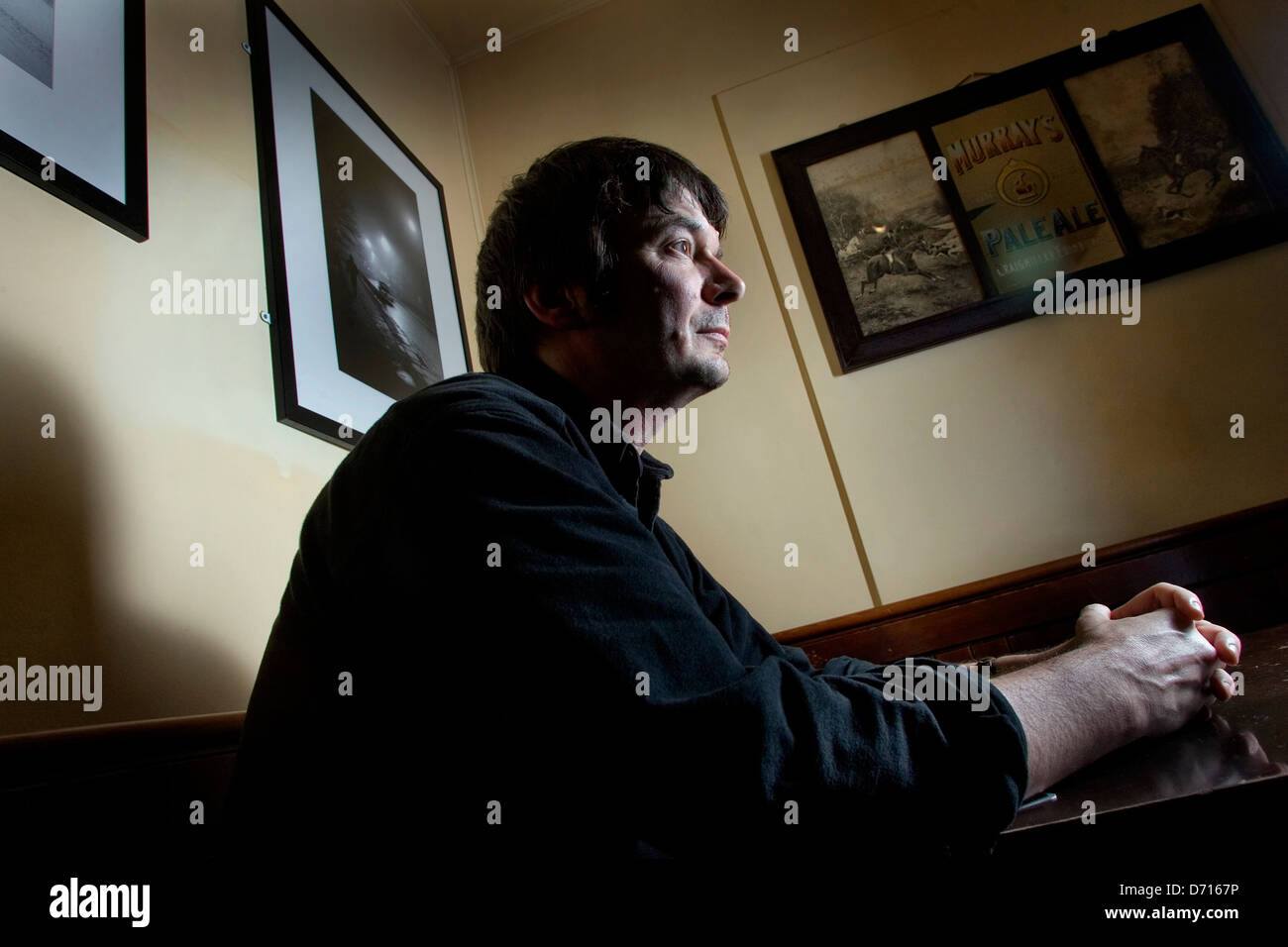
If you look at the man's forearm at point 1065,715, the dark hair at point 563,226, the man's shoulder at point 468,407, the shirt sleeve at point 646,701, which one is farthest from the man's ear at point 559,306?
the man's forearm at point 1065,715

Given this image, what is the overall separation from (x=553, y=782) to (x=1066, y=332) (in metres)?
1.98

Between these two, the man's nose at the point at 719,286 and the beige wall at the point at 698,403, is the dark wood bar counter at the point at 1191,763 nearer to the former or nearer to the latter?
the man's nose at the point at 719,286

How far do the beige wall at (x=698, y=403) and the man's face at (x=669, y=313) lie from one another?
67 centimetres

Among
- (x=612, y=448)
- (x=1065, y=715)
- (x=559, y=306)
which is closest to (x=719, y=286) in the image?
(x=559, y=306)

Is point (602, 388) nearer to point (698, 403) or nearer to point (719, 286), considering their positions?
point (719, 286)

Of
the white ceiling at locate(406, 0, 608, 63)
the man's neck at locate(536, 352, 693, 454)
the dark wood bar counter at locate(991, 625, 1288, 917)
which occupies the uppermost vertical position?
the white ceiling at locate(406, 0, 608, 63)

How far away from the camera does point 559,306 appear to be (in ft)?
3.74

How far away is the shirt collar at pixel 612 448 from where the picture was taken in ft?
3.22

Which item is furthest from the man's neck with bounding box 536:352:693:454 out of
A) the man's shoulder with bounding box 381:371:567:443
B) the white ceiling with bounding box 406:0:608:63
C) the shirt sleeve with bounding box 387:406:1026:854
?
the white ceiling with bounding box 406:0:608:63

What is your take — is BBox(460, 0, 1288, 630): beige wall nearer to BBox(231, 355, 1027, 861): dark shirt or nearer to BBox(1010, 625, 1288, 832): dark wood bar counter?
BBox(1010, 625, 1288, 832): dark wood bar counter

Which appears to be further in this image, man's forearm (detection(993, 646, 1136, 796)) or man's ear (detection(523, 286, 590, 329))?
man's ear (detection(523, 286, 590, 329))

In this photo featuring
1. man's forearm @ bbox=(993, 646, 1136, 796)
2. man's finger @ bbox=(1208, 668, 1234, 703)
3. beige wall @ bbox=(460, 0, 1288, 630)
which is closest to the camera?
man's forearm @ bbox=(993, 646, 1136, 796)

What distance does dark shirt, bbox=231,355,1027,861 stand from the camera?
528mm
